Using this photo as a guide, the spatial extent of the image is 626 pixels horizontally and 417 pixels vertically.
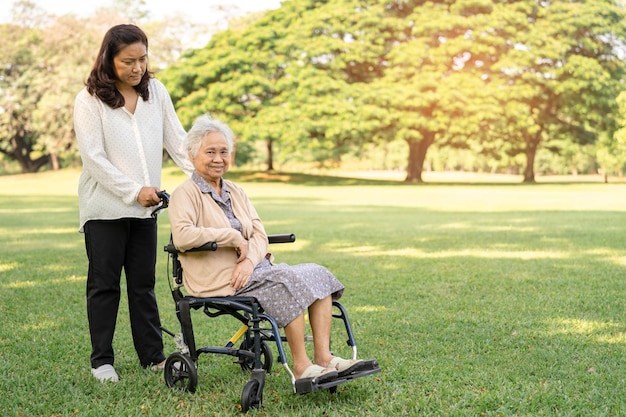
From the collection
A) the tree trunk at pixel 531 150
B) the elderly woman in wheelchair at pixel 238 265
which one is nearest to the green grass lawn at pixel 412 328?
the elderly woman in wheelchair at pixel 238 265

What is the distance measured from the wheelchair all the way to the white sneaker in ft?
1.03

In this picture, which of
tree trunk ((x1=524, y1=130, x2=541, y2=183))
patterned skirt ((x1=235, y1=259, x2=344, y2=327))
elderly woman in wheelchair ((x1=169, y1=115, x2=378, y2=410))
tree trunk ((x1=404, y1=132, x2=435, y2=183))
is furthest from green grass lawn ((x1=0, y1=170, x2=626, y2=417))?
tree trunk ((x1=524, y1=130, x2=541, y2=183))

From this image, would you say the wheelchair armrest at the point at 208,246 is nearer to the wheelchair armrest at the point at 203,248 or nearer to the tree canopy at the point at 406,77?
the wheelchair armrest at the point at 203,248

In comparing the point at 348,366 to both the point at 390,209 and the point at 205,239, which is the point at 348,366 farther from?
the point at 390,209

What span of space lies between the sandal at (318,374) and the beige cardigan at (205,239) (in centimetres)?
53

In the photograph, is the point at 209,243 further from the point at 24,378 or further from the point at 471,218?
the point at 471,218

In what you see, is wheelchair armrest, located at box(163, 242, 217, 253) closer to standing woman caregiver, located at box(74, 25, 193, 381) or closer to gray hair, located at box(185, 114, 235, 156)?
standing woman caregiver, located at box(74, 25, 193, 381)

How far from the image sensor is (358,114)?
28.4 meters

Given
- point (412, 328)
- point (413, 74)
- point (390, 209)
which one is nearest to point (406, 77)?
point (413, 74)

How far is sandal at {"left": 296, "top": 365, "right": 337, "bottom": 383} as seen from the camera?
10.6 ft

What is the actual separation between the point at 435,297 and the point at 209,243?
10.7 feet

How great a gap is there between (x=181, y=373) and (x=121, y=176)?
1.03 meters

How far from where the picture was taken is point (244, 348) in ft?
12.8

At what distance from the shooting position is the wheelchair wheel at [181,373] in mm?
3598
